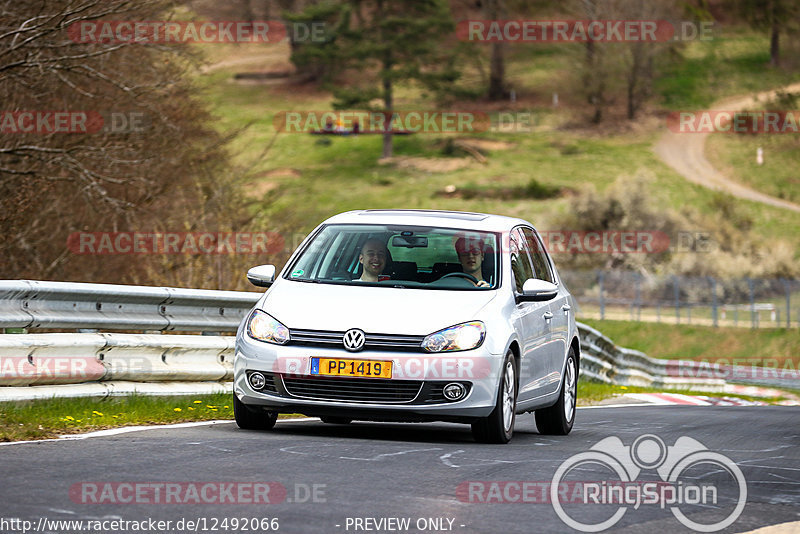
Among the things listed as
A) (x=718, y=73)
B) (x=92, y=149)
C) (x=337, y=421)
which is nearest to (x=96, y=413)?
(x=337, y=421)

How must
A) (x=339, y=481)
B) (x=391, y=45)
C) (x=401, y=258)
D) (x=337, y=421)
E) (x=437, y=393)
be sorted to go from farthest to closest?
1. (x=391, y=45)
2. (x=337, y=421)
3. (x=401, y=258)
4. (x=437, y=393)
5. (x=339, y=481)

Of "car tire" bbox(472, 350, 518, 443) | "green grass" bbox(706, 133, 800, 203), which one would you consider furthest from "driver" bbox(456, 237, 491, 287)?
"green grass" bbox(706, 133, 800, 203)

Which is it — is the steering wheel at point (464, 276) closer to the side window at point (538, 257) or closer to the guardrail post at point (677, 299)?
the side window at point (538, 257)

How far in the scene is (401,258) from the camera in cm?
1016

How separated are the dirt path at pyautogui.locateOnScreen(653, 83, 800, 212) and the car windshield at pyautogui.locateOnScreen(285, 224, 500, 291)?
74.0m

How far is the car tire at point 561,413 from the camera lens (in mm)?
11172

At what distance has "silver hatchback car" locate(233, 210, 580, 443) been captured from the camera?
29.2 ft

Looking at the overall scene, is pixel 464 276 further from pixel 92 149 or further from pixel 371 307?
pixel 92 149

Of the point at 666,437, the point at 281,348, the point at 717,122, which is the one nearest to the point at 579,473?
the point at 281,348

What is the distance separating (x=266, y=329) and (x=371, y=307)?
0.75m

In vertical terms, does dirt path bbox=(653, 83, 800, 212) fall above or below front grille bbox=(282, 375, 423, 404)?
below

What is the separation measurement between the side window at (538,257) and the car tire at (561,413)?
0.72 metres

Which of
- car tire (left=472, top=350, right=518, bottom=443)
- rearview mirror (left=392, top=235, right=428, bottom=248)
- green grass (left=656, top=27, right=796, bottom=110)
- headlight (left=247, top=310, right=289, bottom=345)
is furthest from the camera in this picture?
green grass (left=656, top=27, right=796, bottom=110)

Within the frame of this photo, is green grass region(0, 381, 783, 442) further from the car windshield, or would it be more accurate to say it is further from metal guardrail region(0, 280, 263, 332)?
the car windshield
